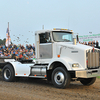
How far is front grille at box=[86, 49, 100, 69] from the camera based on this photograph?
832 cm

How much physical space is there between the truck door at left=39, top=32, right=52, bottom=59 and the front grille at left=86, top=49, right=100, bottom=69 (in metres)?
1.98

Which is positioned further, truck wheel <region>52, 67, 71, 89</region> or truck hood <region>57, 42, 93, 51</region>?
truck hood <region>57, 42, 93, 51</region>

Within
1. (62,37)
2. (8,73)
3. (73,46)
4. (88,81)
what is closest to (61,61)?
(73,46)

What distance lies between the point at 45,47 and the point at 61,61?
1526mm

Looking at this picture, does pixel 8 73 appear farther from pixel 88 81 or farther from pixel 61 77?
pixel 88 81

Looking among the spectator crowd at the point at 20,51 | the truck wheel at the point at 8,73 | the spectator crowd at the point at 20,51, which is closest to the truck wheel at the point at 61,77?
the truck wheel at the point at 8,73

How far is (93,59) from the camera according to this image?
848 cm

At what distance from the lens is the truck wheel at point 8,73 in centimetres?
1081

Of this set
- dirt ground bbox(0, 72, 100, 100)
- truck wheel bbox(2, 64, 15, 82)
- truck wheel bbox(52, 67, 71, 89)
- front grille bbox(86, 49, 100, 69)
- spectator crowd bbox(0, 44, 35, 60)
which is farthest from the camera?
spectator crowd bbox(0, 44, 35, 60)

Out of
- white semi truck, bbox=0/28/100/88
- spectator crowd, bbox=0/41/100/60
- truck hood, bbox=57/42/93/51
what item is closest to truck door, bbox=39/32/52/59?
white semi truck, bbox=0/28/100/88

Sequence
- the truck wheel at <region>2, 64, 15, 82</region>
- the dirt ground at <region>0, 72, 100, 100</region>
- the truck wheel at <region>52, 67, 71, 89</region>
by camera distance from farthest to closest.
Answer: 1. the truck wheel at <region>2, 64, 15, 82</region>
2. the truck wheel at <region>52, 67, 71, 89</region>
3. the dirt ground at <region>0, 72, 100, 100</region>

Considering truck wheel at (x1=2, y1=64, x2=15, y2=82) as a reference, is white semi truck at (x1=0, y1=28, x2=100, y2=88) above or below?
above

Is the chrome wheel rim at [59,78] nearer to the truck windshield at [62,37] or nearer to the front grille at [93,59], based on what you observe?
the front grille at [93,59]

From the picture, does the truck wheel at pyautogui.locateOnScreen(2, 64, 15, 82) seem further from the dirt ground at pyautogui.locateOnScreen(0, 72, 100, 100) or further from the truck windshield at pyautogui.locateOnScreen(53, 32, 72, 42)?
the truck windshield at pyautogui.locateOnScreen(53, 32, 72, 42)
